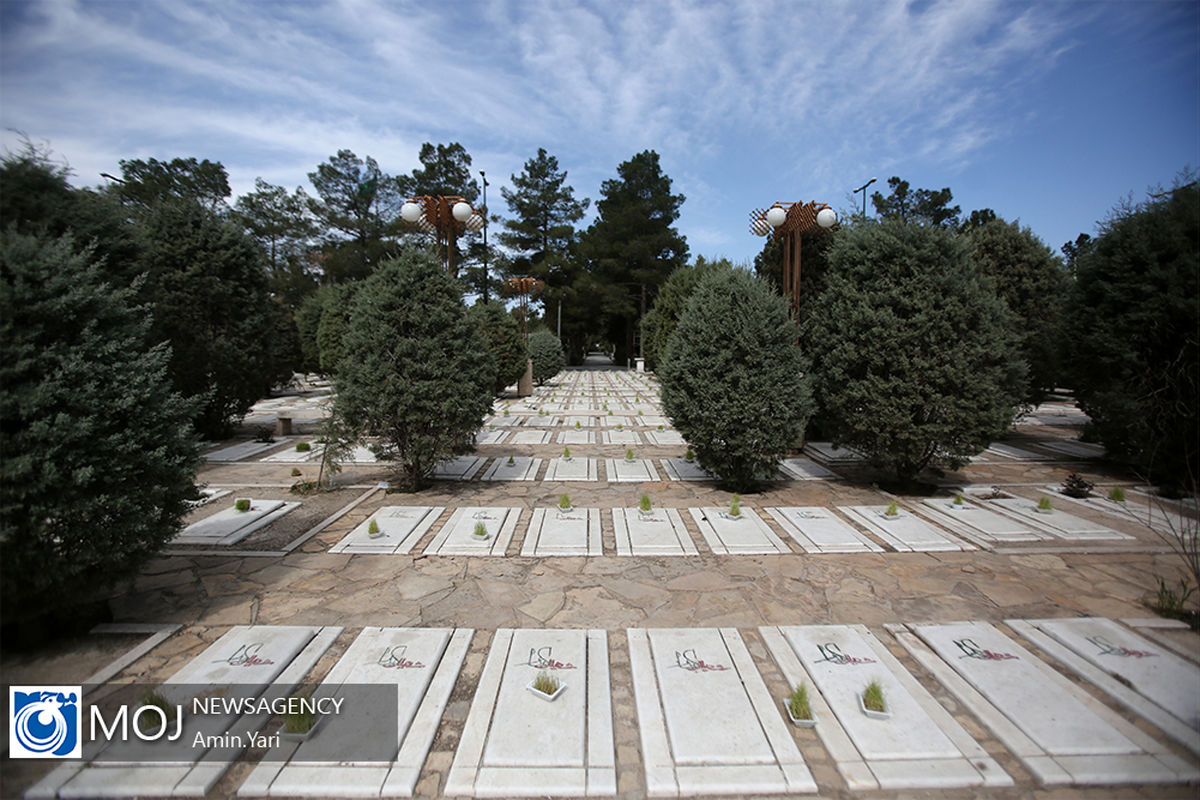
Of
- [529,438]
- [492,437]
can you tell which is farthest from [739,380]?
[492,437]

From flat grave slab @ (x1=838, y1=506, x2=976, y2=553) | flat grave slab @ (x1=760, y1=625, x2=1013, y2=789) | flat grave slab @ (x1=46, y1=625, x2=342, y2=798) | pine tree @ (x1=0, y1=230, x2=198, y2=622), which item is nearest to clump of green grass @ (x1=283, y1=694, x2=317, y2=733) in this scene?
flat grave slab @ (x1=46, y1=625, x2=342, y2=798)

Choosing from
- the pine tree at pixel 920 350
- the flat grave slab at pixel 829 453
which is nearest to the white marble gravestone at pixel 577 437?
the flat grave slab at pixel 829 453

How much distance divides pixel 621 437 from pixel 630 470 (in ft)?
9.14

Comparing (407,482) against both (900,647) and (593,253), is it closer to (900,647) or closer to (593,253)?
(900,647)

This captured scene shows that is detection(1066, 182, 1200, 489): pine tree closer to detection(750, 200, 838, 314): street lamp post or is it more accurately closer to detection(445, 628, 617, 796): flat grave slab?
detection(750, 200, 838, 314): street lamp post

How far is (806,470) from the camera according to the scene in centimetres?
799

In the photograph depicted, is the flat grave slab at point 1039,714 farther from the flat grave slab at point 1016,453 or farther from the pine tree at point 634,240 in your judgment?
the pine tree at point 634,240

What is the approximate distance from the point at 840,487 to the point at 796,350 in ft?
6.50

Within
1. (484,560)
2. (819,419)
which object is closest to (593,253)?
(819,419)

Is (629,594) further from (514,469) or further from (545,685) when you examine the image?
(514,469)

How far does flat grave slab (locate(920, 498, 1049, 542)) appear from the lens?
518 cm

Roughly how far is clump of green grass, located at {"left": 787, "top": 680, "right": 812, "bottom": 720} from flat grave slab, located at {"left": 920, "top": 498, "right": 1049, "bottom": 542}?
3.54m

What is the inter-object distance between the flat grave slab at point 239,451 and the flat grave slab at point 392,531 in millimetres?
4318

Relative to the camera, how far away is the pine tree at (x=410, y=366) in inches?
245
